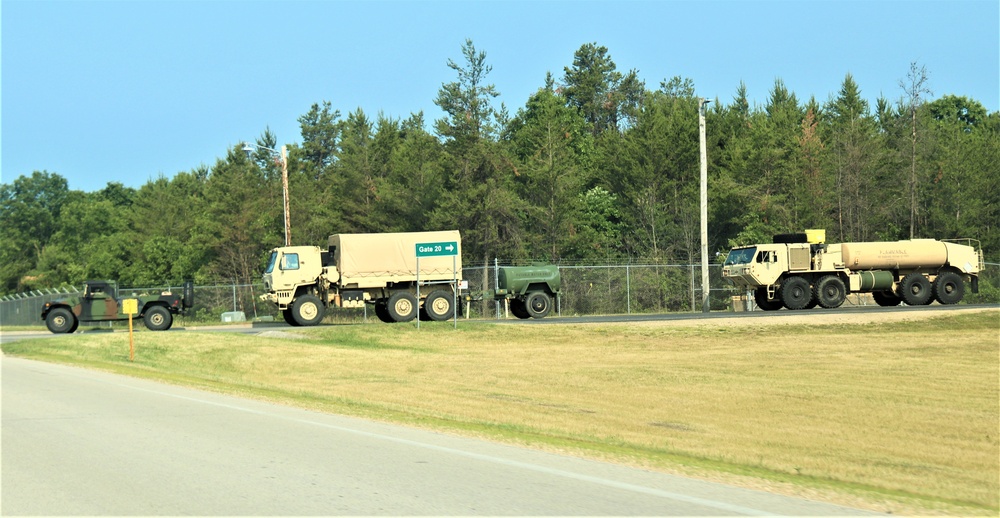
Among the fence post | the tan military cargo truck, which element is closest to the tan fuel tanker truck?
the fence post

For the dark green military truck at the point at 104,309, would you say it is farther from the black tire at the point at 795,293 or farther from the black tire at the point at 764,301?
the black tire at the point at 795,293

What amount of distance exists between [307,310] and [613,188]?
32817 millimetres

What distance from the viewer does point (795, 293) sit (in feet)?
128

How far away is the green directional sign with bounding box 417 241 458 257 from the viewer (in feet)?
109

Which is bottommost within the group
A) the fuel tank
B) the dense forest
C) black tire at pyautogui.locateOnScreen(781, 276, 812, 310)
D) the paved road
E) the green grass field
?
the green grass field

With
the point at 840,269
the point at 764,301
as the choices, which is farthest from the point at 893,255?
the point at 764,301

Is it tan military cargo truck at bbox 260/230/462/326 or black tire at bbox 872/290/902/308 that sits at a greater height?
tan military cargo truck at bbox 260/230/462/326

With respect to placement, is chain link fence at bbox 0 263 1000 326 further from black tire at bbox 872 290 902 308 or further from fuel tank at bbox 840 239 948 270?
fuel tank at bbox 840 239 948 270

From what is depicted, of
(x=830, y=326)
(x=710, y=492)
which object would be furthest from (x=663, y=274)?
(x=710, y=492)

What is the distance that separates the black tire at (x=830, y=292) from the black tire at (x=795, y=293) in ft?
1.33

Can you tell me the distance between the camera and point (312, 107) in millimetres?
103062

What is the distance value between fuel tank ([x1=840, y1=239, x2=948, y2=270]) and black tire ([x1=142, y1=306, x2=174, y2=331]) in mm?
27790

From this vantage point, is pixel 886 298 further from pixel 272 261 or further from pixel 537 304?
pixel 272 261

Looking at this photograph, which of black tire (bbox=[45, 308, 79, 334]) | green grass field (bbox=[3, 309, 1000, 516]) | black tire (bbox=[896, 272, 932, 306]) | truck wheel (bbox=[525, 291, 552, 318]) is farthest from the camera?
black tire (bbox=[45, 308, 79, 334])
